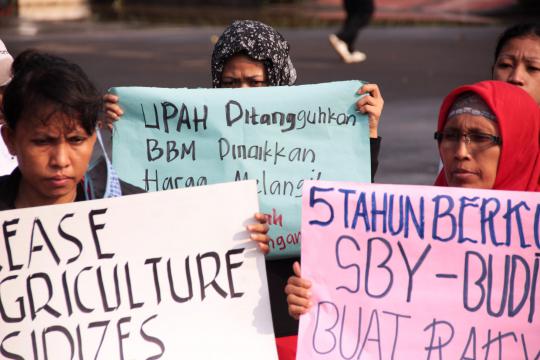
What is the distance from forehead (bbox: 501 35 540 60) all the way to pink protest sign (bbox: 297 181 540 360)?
1.42 meters

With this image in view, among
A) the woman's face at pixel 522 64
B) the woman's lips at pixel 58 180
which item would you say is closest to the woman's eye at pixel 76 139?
the woman's lips at pixel 58 180

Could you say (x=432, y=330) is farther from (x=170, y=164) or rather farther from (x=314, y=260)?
(x=170, y=164)

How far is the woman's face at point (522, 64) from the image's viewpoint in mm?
4043

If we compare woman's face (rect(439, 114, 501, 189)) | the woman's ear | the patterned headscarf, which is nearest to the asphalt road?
the patterned headscarf

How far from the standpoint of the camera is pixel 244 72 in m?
3.82

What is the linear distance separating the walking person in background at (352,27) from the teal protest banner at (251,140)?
35.0 ft

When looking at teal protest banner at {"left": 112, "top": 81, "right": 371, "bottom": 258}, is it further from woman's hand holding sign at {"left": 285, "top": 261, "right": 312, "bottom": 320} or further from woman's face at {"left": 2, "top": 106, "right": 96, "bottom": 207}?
woman's face at {"left": 2, "top": 106, "right": 96, "bottom": 207}

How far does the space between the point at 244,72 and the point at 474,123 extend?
41.7 inches

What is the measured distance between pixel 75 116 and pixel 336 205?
82 cm

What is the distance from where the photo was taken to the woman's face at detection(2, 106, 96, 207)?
2.74 metres

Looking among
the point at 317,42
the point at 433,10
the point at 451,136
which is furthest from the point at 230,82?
the point at 433,10

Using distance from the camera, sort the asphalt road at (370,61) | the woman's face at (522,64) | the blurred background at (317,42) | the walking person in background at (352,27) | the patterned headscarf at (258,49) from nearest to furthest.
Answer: the patterned headscarf at (258,49)
the woman's face at (522,64)
the asphalt road at (370,61)
the blurred background at (317,42)
the walking person in background at (352,27)

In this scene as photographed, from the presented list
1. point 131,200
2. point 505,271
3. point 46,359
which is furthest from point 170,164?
point 505,271

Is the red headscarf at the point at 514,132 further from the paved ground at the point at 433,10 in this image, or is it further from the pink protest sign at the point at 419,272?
the paved ground at the point at 433,10
